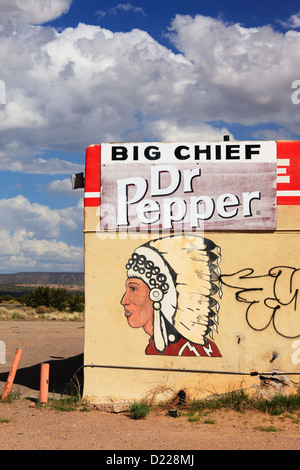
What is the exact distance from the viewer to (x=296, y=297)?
10.2m

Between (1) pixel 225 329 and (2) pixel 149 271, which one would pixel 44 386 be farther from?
(1) pixel 225 329

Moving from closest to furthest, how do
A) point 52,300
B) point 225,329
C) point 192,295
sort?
point 225,329 → point 192,295 → point 52,300

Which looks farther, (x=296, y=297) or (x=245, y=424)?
(x=296, y=297)

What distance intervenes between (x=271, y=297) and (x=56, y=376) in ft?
19.4

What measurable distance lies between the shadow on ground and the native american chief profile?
1929mm

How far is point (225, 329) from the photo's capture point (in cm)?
1021

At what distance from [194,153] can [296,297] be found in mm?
3430

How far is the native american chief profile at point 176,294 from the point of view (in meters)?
10.2

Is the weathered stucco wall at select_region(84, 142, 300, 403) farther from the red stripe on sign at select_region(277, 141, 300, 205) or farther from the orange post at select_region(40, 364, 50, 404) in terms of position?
the orange post at select_region(40, 364, 50, 404)

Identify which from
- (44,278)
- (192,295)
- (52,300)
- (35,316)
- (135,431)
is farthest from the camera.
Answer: (44,278)

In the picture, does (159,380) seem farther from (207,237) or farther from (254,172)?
(254,172)

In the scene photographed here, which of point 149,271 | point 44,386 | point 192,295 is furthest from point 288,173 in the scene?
point 44,386
